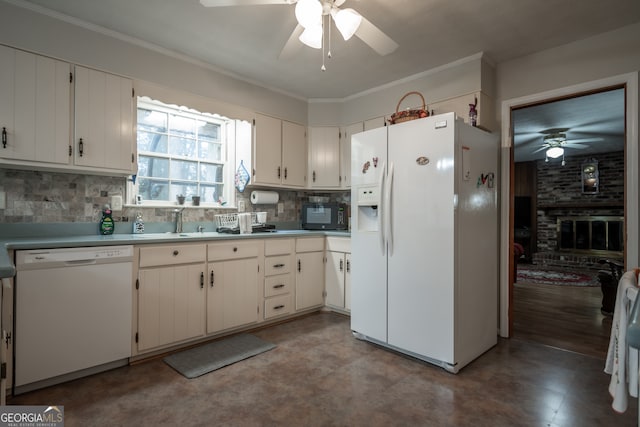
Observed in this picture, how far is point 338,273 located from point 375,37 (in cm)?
233

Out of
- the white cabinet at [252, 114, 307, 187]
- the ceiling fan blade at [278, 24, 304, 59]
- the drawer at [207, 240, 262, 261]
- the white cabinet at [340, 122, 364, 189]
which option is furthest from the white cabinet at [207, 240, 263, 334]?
the ceiling fan blade at [278, 24, 304, 59]

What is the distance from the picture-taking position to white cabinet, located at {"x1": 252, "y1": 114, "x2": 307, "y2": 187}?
3.60 m

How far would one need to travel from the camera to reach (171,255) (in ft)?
8.39

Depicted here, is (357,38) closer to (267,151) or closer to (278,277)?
(267,151)

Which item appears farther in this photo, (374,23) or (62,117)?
(374,23)

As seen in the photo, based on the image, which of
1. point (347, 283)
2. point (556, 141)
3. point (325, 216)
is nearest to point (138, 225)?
→ point (325, 216)

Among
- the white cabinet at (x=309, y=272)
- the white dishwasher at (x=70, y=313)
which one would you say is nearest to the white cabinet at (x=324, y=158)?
the white cabinet at (x=309, y=272)

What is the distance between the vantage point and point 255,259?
312 cm

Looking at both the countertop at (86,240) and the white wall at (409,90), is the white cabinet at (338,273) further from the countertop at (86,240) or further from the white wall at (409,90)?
the white wall at (409,90)

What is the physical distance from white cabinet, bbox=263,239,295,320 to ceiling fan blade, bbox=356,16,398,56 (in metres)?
1.94

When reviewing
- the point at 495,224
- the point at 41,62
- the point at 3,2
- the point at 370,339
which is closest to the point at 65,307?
the point at 41,62

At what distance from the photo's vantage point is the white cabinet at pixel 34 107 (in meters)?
2.20

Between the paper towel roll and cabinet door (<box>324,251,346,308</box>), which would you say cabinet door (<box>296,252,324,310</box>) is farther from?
the paper towel roll

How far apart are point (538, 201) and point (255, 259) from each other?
25.5 feet
